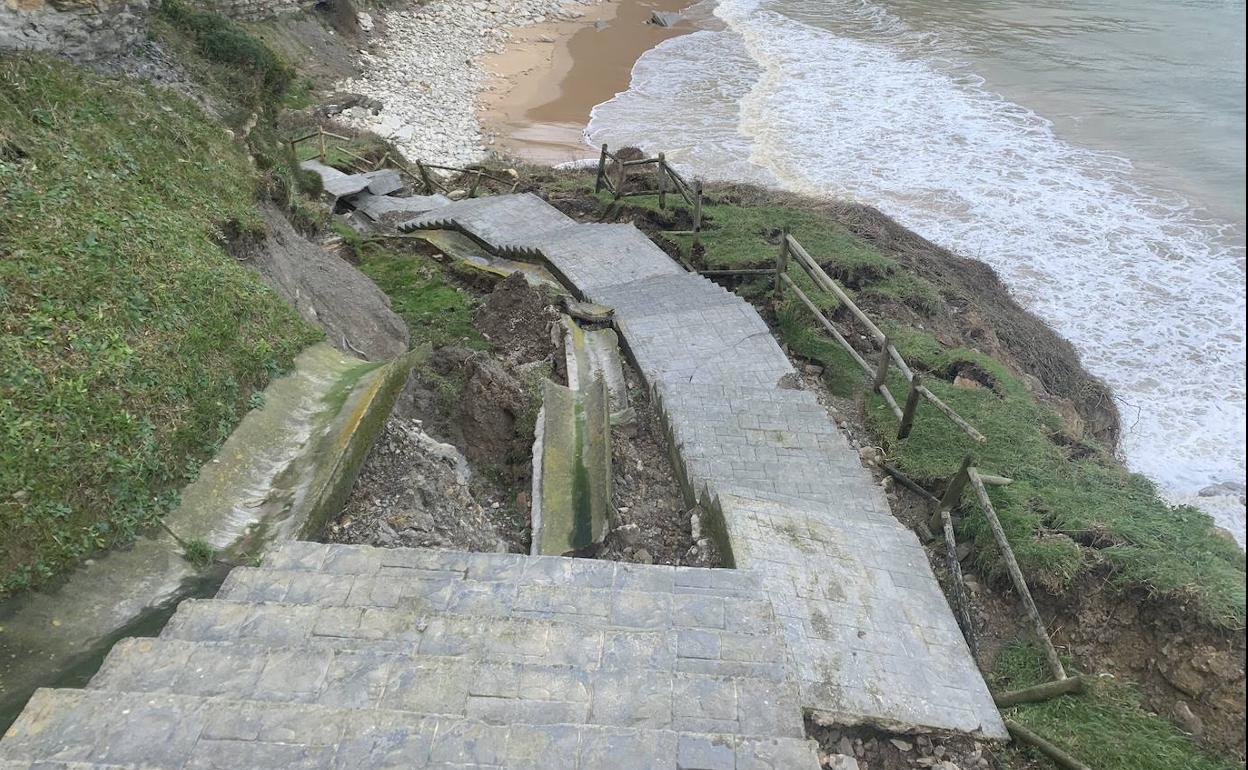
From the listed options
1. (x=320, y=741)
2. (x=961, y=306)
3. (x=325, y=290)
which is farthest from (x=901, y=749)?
(x=961, y=306)

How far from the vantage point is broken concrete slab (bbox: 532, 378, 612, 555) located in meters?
6.09

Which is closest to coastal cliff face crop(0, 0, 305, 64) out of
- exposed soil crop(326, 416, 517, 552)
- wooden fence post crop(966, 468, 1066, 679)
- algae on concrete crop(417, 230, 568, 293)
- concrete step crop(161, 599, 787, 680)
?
exposed soil crop(326, 416, 517, 552)

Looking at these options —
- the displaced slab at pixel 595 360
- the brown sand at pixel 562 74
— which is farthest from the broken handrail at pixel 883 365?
the brown sand at pixel 562 74

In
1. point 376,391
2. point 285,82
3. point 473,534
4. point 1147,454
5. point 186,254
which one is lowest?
point 1147,454

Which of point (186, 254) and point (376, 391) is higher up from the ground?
point (186, 254)

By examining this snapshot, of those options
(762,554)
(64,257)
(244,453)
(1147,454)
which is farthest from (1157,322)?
(64,257)

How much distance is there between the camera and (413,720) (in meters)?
3.04

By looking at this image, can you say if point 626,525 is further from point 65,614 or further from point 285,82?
point 285,82

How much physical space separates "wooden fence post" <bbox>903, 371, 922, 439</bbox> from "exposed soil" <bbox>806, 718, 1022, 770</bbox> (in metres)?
3.43

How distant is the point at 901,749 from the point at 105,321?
5904 mm

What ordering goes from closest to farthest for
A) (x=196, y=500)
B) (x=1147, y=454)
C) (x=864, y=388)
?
(x=196, y=500), (x=864, y=388), (x=1147, y=454)

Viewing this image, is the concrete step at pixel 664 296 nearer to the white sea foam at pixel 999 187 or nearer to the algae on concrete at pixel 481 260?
the algae on concrete at pixel 481 260

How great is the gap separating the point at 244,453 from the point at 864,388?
6572mm

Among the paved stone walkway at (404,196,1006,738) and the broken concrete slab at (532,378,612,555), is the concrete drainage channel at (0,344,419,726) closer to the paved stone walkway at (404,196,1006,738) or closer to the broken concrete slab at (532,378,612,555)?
the broken concrete slab at (532,378,612,555)
